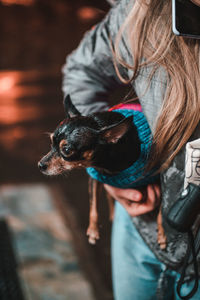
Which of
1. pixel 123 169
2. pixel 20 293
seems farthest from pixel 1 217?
pixel 123 169

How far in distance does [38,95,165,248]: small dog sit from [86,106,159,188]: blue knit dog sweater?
0.01 m

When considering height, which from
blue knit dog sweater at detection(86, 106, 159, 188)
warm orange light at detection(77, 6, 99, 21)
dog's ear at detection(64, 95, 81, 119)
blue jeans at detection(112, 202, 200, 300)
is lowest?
blue jeans at detection(112, 202, 200, 300)

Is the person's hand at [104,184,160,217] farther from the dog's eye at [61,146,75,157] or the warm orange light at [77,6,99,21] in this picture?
the warm orange light at [77,6,99,21]

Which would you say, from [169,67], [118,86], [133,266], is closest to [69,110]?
[169,67]

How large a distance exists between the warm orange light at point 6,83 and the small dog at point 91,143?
113 inches

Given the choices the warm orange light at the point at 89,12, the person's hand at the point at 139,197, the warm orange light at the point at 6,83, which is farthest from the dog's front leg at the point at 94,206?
the warm orange light at the point at 6,83

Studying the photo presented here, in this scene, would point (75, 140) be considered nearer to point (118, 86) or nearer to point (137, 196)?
point (137, 196)

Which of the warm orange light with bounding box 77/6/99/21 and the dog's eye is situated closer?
the dog's eye

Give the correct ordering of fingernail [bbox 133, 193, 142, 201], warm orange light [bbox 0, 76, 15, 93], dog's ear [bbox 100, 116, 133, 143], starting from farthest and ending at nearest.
→ warm orange light [bbox 0, 76, 15, 93], fingernail [bbox 133, 193, 142, 201], dog's ear [bbox 100, 116, 133, 143]

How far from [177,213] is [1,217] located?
1.70m

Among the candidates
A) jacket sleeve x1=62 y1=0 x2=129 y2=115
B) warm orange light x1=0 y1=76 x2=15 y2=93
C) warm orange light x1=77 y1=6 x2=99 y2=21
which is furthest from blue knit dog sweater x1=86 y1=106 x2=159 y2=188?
warm orange light x1=0 y1=76 x2=15 y2=93

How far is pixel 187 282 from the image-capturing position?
73 centimetres

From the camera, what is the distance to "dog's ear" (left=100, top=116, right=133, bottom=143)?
0.55m

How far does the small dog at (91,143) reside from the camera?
561mm
